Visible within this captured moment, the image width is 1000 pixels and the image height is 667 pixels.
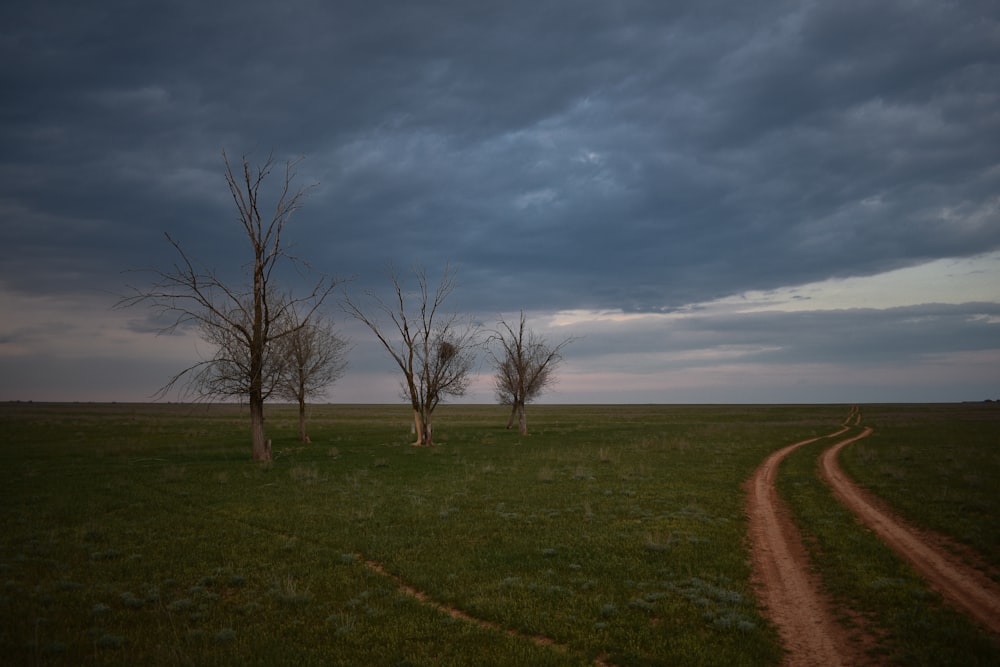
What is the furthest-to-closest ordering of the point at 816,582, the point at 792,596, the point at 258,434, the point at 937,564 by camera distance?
the point at 258,434 → the point at 937,564 → the point at 816,582 → the point at 792,596

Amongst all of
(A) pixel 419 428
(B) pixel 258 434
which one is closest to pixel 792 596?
(B) pixel 258 434

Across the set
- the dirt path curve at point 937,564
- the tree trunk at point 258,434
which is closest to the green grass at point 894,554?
the dirt path curve at point 937,564

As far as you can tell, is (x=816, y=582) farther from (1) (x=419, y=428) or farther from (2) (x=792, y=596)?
(1) (x=419, y=428)

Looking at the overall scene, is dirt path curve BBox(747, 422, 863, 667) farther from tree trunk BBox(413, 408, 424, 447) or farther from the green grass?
tree trunk BBox(413, 408, 424, 447)

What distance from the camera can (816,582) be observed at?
34.4ft

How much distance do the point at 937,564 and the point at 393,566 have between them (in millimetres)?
11472

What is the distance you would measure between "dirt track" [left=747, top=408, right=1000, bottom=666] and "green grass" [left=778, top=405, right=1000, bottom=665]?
332 millimetres

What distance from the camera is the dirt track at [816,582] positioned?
797 centimetres

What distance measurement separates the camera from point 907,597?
9.50 metres

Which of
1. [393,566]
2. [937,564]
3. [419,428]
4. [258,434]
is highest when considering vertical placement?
[258,434]

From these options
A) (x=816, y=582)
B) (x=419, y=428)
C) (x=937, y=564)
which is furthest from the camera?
(x=419, y=428)

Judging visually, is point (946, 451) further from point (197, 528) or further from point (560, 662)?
point (197, 528)

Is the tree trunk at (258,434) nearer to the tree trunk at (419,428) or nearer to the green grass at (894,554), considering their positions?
the tree trunk at (419,428)

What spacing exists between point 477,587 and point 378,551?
339 centimetres
